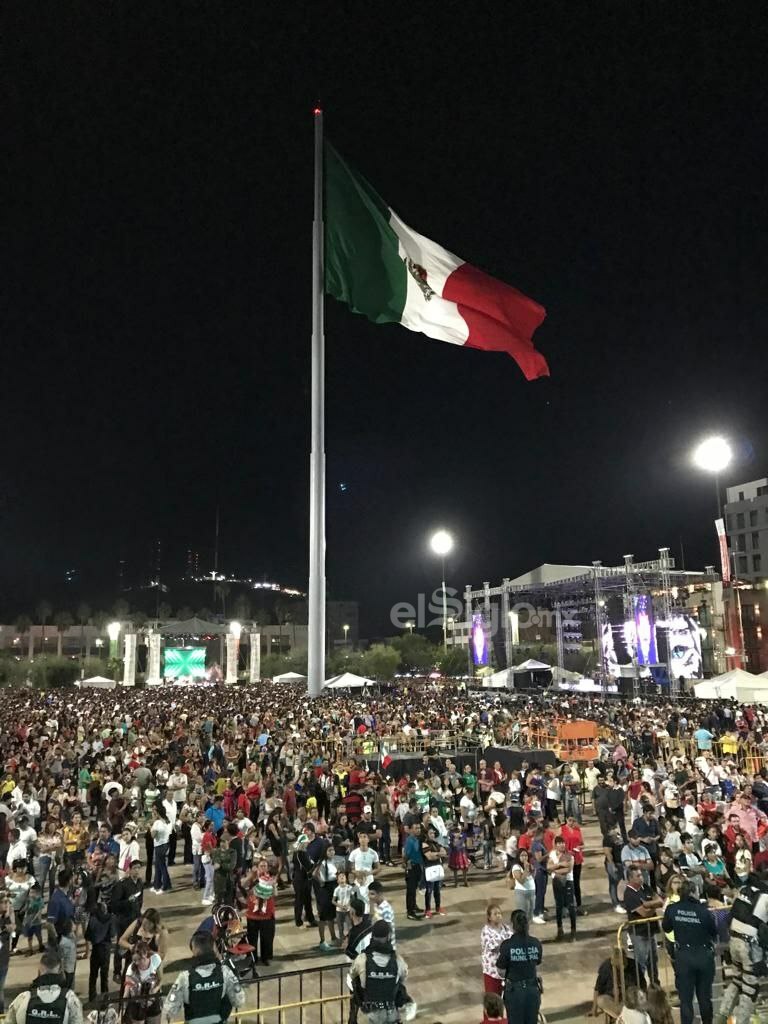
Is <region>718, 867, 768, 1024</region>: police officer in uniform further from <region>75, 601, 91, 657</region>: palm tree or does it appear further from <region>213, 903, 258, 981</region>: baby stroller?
<region>75, 601, 91, 657</region>: palm tree

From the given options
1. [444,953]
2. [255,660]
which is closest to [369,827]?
[444,953]

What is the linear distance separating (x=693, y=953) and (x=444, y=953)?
372 centimetres

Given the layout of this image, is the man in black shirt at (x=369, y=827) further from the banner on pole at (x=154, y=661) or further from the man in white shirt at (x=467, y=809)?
the banner on pole at (x=154, y=661)

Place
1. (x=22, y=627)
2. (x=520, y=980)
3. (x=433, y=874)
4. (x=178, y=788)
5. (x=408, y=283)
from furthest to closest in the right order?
(x=22, y=627)
(x=178, y=788)
(x=408, y=283)
(x=433, y=874)
(x=520, y=980)

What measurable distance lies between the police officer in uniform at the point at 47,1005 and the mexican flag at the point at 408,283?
11.8 meters

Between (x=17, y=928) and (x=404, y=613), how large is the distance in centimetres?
14476

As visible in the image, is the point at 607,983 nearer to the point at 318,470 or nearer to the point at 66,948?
the point at 66,948

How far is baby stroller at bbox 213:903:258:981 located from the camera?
26.6 feet

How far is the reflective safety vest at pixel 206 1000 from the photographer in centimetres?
573

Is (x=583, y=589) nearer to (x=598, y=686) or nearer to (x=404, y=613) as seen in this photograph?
(x=598, y=686)

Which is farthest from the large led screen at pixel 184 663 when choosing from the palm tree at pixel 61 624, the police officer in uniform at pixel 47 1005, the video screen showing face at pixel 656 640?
the police officer in uniform at pixel 47 1005

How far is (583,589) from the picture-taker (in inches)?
2055

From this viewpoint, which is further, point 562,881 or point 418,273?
point 418,273

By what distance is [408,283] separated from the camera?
15.0 metres
